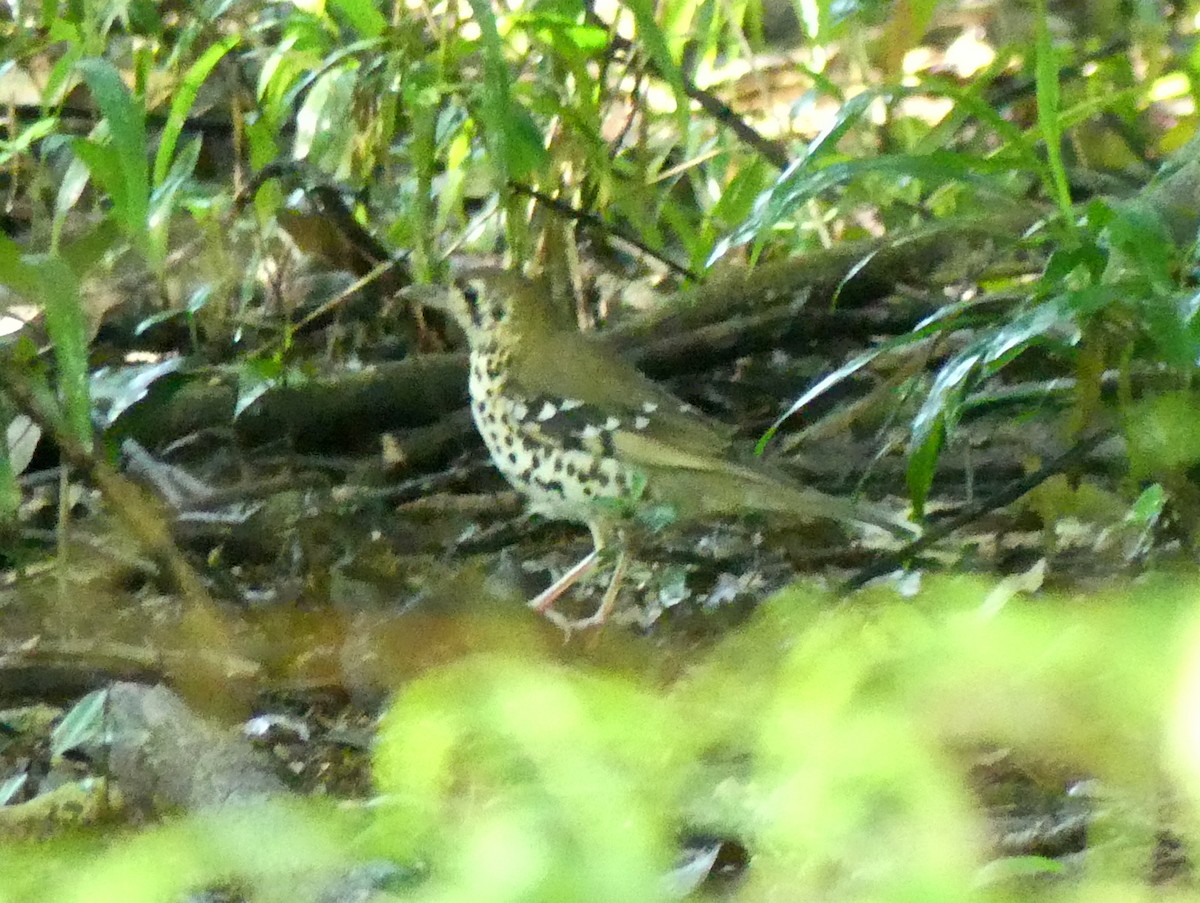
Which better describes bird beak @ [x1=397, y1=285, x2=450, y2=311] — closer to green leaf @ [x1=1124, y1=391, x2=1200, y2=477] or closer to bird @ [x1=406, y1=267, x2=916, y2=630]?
bird @ [x1=406, y1=267, x2=916, y2=630]

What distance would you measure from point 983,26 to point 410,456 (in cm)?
280

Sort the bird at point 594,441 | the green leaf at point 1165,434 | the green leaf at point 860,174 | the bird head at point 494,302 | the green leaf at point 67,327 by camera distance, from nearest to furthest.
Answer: the green leaf at point 1165,434, the green leaf at point 67,327, the green leaf at point 860,174, the bird at point 594,441, the bird head at point 494,302

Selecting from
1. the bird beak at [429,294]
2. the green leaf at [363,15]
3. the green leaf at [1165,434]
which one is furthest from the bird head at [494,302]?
the green leaf at [1165,434]

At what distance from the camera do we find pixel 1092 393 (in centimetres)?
154

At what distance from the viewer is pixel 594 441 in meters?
2.11

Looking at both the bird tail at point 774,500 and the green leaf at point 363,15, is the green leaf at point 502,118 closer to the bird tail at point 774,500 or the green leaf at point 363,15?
the green leaf at point 363,15

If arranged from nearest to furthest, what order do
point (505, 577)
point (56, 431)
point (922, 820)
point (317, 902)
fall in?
1. point (922, 820)
2. point (317, 902)
3. point (56, 431)
4. point (505, 577)

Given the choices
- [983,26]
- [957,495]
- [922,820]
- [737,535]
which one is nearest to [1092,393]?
[957,495]

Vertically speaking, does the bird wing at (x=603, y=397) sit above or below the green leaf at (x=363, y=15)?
below

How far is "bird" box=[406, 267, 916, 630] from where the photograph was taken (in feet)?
6.48

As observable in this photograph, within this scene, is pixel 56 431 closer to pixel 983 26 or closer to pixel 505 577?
pixel 505 577

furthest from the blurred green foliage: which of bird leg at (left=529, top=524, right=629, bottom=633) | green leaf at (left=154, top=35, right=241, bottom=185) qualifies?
green leaf at (left=154, top=35, right=241, bottom=185)

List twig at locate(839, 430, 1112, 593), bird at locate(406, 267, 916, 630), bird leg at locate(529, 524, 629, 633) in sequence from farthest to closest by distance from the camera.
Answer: bird at locate(406, 267, 916, 630), bird leg at locate(529, 524, 629, 633), twig at locate(839, 430, 1112, 593)

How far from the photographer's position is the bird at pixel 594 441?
198 cm
